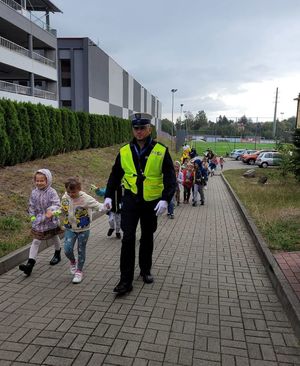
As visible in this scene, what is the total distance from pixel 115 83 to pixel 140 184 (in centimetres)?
5260

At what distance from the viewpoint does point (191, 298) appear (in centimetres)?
457

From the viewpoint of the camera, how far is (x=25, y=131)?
1262 cm

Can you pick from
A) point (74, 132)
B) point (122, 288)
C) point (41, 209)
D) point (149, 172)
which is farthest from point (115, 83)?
point (122, 288)

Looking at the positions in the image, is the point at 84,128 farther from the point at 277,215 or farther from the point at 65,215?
the point at 65,215

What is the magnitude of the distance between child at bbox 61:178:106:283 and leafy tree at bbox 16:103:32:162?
25.9 ft

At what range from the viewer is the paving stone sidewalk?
331 cm

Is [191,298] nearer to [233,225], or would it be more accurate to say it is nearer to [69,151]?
[233,225]

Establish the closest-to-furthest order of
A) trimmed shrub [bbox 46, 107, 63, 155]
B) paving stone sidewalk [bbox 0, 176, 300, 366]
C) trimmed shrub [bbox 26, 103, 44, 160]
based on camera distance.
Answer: paving stone sidewalk [bbox 0, 176, 300, 366] < trimmed shrub [bbox 26, 103, 44, 160] < trimmed shrub [bbox 46, 107, 63, 155]

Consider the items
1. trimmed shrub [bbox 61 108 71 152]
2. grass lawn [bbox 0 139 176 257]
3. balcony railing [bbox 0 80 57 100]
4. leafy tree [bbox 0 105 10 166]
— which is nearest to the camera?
grass lawn [bbox 0 139 176 257]

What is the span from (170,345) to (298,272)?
2.49m

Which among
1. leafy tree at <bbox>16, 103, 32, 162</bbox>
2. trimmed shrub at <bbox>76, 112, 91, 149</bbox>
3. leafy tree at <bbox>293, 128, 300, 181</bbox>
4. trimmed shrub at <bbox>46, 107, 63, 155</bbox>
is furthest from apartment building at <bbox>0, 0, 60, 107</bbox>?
leafy tree at <bbox>293, 128, 300, 181</bbox>

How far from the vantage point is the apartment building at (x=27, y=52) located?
28484mm

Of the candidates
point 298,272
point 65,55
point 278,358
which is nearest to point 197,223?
point 298,272

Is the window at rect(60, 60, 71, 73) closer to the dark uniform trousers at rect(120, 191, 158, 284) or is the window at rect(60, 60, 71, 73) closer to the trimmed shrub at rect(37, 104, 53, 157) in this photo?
the trimmed shrub at rect(37, 104, 53, 157)
